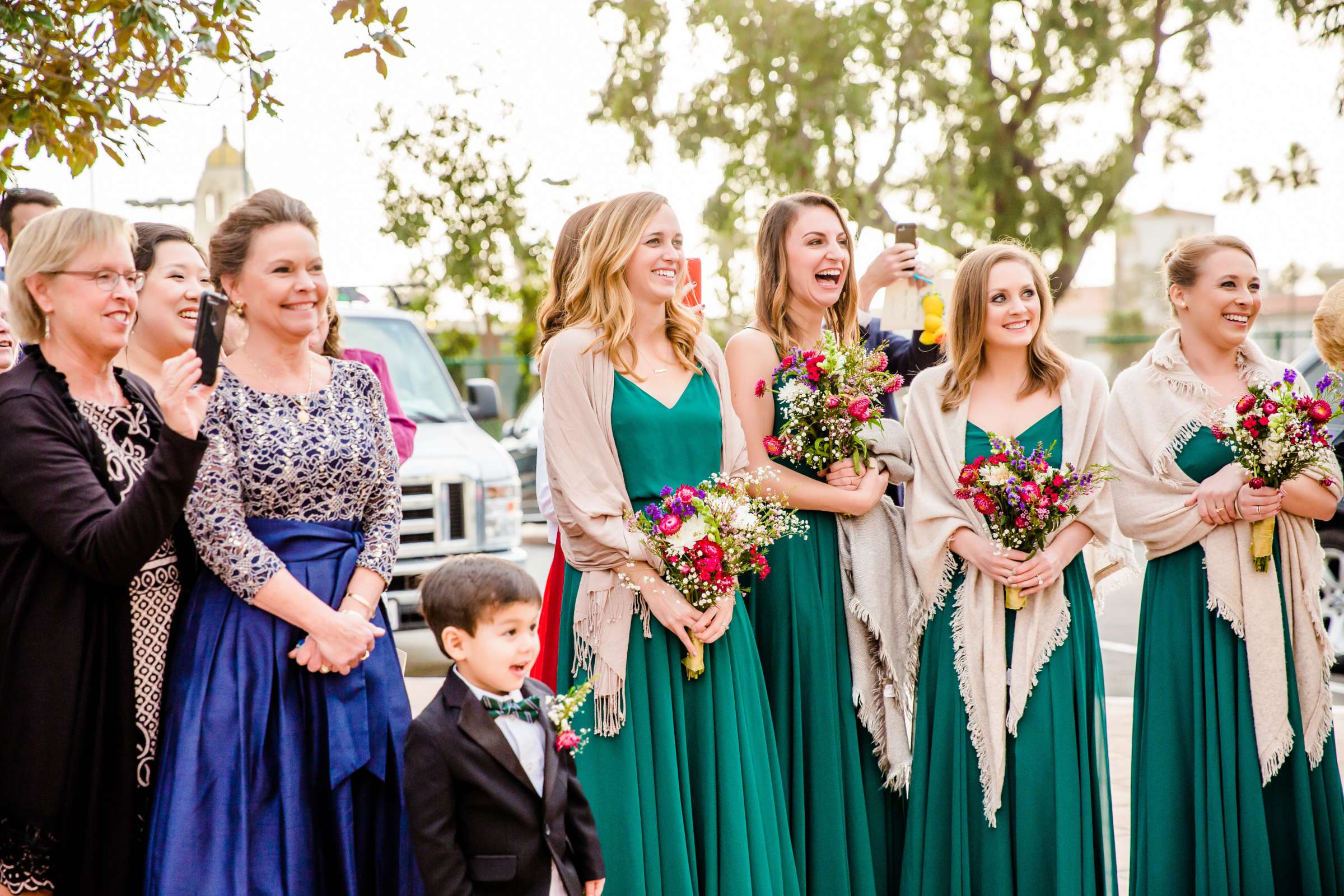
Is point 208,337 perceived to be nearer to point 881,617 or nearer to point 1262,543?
point 881,617

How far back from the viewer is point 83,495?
3.24 meters

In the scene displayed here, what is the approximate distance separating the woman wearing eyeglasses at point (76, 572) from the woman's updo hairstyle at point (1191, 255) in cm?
343

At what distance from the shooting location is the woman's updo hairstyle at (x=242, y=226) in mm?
3703

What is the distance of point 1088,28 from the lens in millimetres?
17688

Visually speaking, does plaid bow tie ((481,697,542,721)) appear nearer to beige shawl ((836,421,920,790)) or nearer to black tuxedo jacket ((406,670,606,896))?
black tuxedo jacket ((406,670,606,896))

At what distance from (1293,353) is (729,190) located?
39.1ft

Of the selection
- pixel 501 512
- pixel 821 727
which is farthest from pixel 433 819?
pixel 501 512

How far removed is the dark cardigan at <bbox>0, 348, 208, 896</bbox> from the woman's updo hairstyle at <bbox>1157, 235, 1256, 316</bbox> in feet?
11.4

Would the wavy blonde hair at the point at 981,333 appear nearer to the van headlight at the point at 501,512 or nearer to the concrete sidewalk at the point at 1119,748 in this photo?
the concrete sidewalk at the point at 1119,748

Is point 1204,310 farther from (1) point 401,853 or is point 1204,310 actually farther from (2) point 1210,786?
(1) point 401,853

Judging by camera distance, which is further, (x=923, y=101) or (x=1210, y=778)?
(x=923, y=101)

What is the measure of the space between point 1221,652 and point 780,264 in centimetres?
208

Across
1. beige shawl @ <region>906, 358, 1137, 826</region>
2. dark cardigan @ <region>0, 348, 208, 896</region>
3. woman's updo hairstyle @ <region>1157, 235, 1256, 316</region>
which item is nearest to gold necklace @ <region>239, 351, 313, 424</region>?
dark cardigan @ <region>0, 348, 208, 896</region>

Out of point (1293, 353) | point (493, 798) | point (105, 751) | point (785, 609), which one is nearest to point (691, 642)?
point (785, 609)
